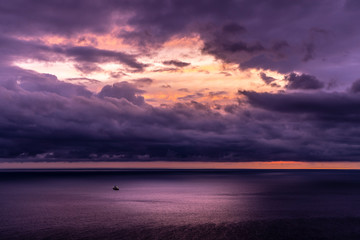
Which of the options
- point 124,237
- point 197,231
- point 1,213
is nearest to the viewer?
point 124,237

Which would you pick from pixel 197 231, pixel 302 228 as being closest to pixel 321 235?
pixel 302 228

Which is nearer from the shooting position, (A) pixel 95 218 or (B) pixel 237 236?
(B) pixel 237 236

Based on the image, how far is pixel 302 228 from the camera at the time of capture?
206 ft

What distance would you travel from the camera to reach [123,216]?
77.1 meters

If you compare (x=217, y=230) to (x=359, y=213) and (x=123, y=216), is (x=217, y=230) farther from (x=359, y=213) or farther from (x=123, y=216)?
(x=359, y=213)

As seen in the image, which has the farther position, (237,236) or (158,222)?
(158,222)

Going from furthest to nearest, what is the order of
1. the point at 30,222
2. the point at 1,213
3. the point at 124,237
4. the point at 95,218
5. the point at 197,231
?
the point at 1,213 < the point at 95,218 < the point at 30,222 < the point at 197,231 < the point at 124,237

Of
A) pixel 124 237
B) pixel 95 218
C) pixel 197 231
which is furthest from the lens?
pixel 95 218

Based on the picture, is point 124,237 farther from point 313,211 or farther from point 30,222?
point 313,211

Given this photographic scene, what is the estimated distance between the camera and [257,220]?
2837 inches

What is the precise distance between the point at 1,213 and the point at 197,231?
1939 inches

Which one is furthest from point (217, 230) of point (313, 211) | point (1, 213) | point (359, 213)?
point (1, 213)

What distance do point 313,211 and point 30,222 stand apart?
65.9 metres

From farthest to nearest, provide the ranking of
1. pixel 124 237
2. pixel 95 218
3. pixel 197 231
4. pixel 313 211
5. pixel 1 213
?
pixel 313 211 < pixel 1 213 < pixel 95 218 < pixel 197 231 < pixel 124 237
